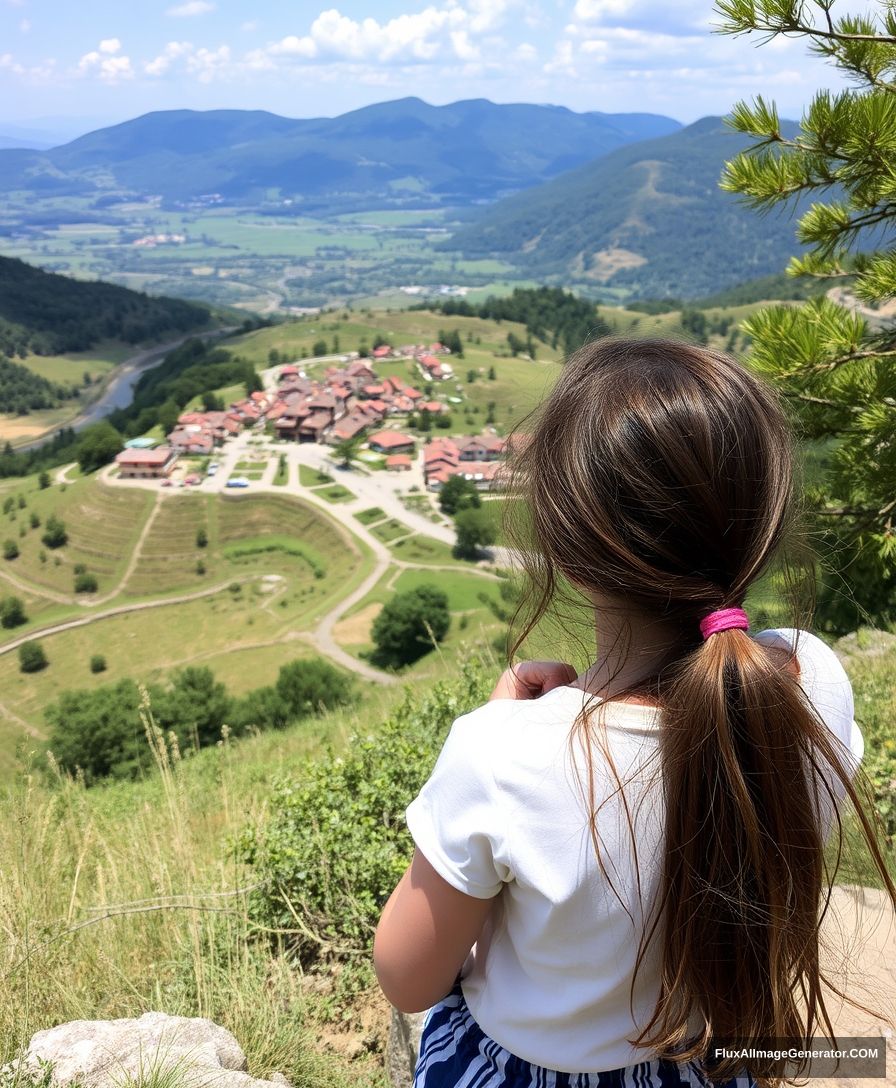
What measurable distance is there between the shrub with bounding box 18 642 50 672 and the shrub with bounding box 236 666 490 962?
40061mm

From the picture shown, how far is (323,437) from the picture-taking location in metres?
62.3

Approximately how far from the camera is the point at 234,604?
138ft

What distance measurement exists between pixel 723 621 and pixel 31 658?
42369 mm

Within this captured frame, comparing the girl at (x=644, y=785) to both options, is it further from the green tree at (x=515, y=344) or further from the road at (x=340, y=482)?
the green tree at (x=515, y=344)

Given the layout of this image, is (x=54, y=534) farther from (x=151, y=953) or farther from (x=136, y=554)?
(x=151, y=953)

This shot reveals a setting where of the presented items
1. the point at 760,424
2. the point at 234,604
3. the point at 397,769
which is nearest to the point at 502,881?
the point at 760,424

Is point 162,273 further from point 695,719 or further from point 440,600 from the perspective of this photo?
point 695,719

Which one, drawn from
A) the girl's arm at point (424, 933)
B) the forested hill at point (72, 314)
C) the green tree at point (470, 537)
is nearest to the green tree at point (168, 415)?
the green tree at point (470, 537)

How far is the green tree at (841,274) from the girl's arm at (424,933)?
2.28 meters

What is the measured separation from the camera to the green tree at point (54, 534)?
4878 cm

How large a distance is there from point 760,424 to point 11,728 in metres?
34.8

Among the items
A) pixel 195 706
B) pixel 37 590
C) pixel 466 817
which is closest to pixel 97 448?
pixel 37 590

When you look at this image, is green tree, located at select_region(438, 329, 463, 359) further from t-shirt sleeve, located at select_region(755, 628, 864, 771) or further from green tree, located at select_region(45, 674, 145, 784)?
t-shirt sleeve, located at select_region(755, 628, 864, 771)

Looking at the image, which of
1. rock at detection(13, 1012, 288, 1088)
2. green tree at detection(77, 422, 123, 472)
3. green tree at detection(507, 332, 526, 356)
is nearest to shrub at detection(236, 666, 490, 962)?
rock at detection(13, 1012, 288, 1088)
